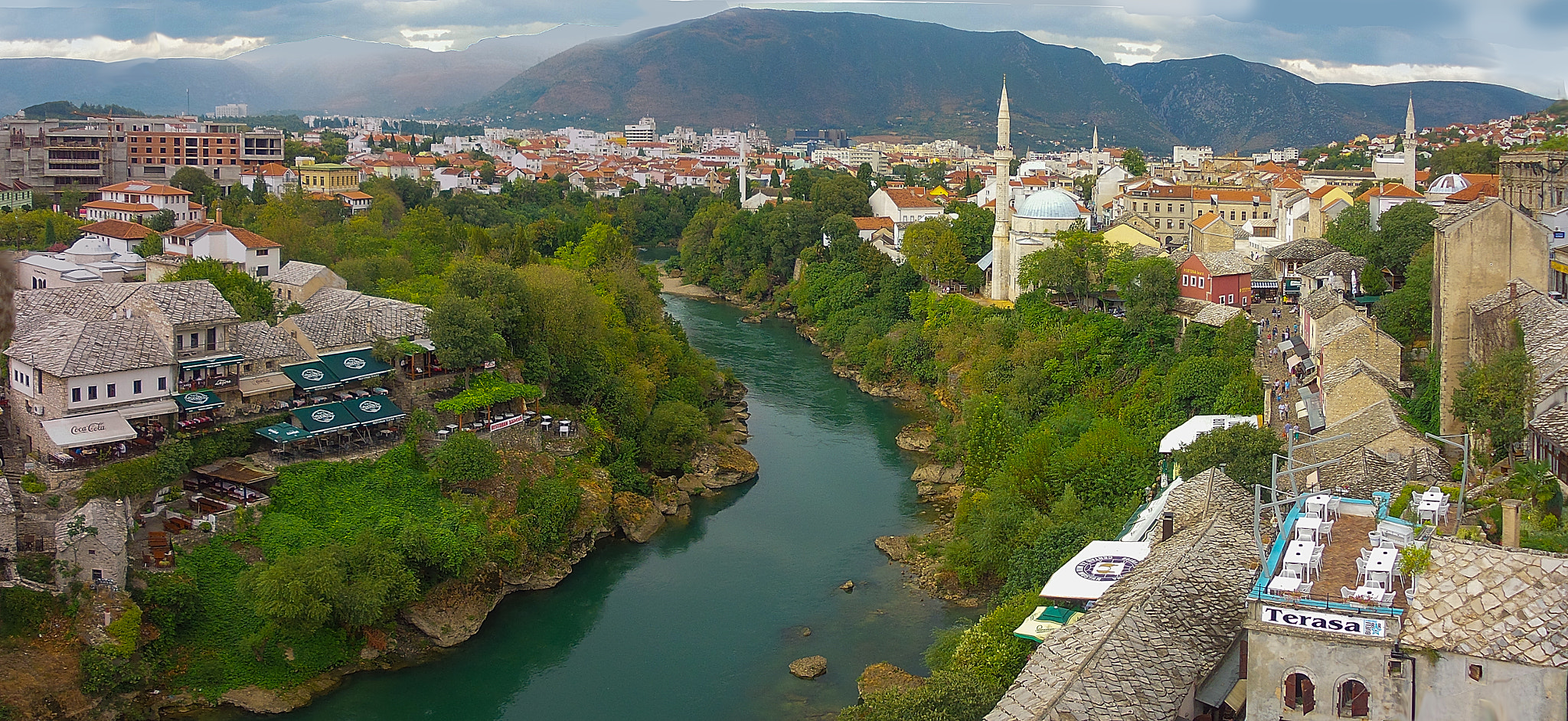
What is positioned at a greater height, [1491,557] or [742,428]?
[1491,557]

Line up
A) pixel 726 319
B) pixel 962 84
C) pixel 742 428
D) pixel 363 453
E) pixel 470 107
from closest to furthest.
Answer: pixel 363 453 < pixel 742 428 < pixel 726 319 < pixel 962 84 < pixel 470 107

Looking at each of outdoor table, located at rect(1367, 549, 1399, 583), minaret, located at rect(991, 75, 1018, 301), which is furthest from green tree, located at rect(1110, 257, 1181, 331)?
outdoor table, located at rect(1367, 549, 1399, 583)

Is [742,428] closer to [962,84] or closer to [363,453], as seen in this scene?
[363,453]

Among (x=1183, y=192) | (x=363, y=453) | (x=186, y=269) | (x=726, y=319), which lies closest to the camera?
(x=363, y=453)

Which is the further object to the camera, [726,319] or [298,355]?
[726,319]

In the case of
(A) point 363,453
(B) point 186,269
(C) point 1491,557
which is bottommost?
(A) point 363,453

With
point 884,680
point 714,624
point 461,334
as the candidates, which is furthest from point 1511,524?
point 461,334

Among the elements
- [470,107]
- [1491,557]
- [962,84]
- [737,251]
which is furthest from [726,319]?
[470,107]

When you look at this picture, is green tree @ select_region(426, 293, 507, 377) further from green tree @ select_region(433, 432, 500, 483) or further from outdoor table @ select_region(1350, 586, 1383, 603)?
outdoor table @ select_region(1350, 586, 1383, 603)
